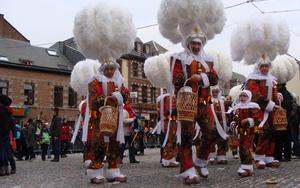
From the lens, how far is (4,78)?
42.3m

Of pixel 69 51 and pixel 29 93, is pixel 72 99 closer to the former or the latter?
pixel 29 93

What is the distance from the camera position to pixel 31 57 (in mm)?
45781

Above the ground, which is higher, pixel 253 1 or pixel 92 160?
pixel 253 1

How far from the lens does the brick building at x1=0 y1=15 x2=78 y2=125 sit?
4269cm

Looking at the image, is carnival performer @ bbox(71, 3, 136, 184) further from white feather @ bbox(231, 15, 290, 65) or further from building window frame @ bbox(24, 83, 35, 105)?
building window frame @ bbox(24, 83, 35, 105)

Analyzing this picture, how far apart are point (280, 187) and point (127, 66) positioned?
48836mm

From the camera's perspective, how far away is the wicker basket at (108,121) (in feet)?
23.9

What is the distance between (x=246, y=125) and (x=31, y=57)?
132ft

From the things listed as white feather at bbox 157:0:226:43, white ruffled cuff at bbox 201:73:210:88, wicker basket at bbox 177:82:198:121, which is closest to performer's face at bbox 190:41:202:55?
white feather at bbox 157:0:226:43

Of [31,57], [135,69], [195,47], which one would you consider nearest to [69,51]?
[31,57]

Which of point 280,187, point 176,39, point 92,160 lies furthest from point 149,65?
point 280,187

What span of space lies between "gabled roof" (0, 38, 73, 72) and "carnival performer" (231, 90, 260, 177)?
119 ft

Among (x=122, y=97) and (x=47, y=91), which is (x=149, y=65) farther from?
(x=47, y=91)

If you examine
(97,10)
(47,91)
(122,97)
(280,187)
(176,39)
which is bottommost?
(280,187)
